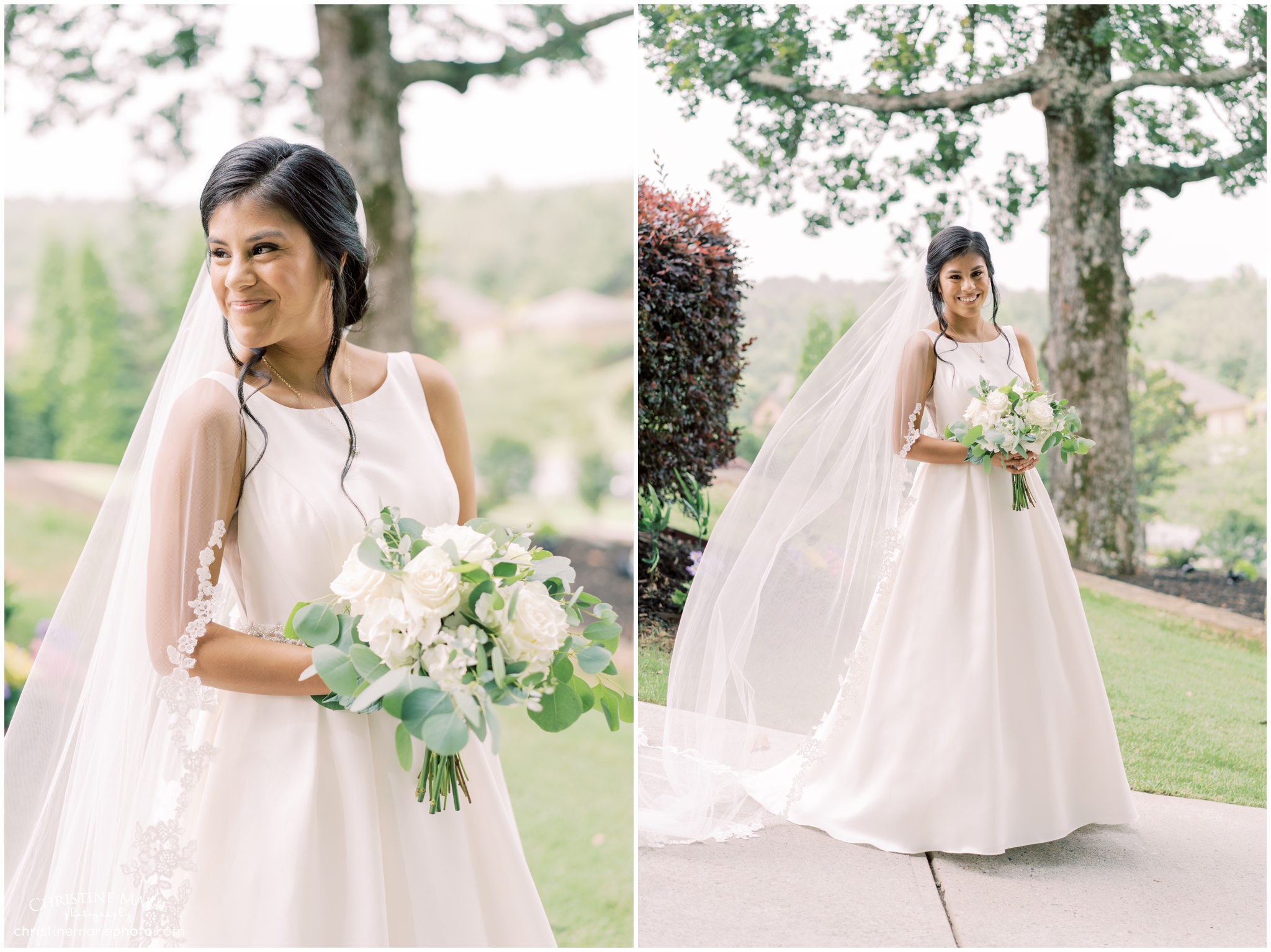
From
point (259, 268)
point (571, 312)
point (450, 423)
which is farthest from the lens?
point (571, 312)

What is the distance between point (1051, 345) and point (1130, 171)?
0.95m

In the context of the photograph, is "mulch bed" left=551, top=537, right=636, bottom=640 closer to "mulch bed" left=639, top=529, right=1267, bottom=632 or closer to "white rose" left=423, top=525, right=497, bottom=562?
"mulch bed" left=639, top=529, right=1267, bottom=632

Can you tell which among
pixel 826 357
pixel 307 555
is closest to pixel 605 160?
pixel 826 357

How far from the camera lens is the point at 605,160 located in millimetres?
7375

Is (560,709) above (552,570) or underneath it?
underneath

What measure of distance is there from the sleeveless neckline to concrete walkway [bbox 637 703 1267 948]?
1.96 metres

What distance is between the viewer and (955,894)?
2.83 metres

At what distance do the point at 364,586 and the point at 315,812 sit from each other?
0.50m

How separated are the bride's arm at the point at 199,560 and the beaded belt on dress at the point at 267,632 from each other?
54 millimetres

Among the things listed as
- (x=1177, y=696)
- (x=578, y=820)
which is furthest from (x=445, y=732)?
(x=1177, y=696)

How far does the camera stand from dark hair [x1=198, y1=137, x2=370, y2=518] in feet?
5.47

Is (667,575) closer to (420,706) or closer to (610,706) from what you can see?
(610,706)

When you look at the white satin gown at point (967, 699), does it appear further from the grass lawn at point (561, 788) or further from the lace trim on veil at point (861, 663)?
the grass lawn at point (561, 788)

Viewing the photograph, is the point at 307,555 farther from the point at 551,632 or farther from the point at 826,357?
the point at 826,357
